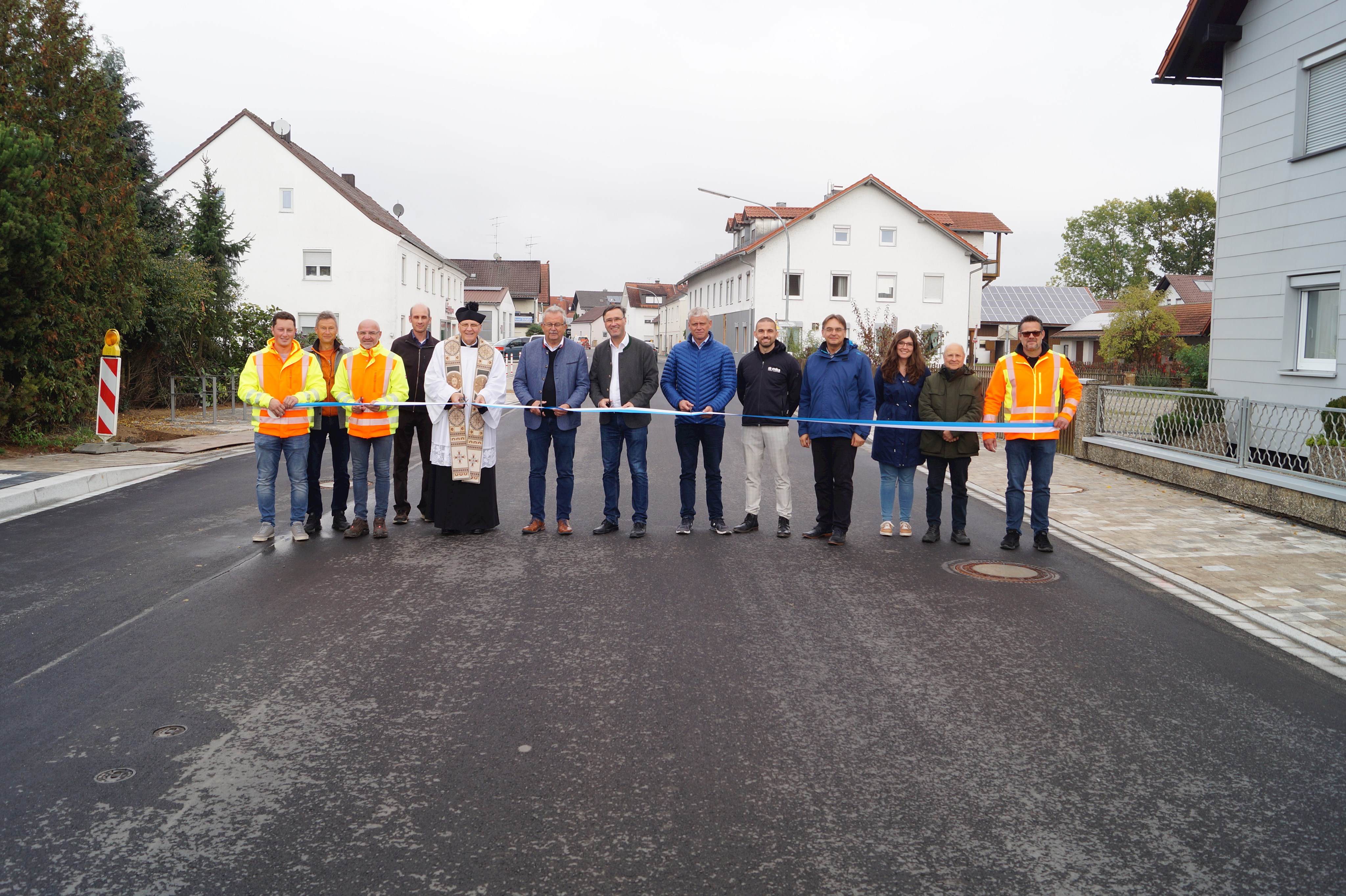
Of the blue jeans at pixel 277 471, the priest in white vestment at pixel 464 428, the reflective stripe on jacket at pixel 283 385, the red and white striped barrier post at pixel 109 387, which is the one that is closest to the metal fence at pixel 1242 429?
the priest in white vestment at pixel 464 428

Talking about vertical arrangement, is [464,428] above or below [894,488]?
above

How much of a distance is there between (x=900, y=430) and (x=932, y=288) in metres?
45.9

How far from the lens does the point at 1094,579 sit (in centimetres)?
748

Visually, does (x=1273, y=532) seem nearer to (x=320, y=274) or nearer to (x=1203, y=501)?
(x=1203, y=501)

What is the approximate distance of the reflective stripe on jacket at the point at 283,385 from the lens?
27.9ft

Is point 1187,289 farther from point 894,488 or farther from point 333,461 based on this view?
point 333,461

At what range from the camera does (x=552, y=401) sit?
30.2 feet

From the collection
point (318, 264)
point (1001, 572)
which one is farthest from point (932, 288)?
point (1001, 572)

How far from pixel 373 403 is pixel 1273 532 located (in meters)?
8.35

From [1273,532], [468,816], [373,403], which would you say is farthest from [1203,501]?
[468,816]

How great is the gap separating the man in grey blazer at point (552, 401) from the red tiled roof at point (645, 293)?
104m

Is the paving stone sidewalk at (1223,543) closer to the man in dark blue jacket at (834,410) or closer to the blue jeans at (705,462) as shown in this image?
the man in dark blue jacket at (834,410)

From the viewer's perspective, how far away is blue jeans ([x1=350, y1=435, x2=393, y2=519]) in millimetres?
8883

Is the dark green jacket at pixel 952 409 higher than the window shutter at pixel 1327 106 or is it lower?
lower
